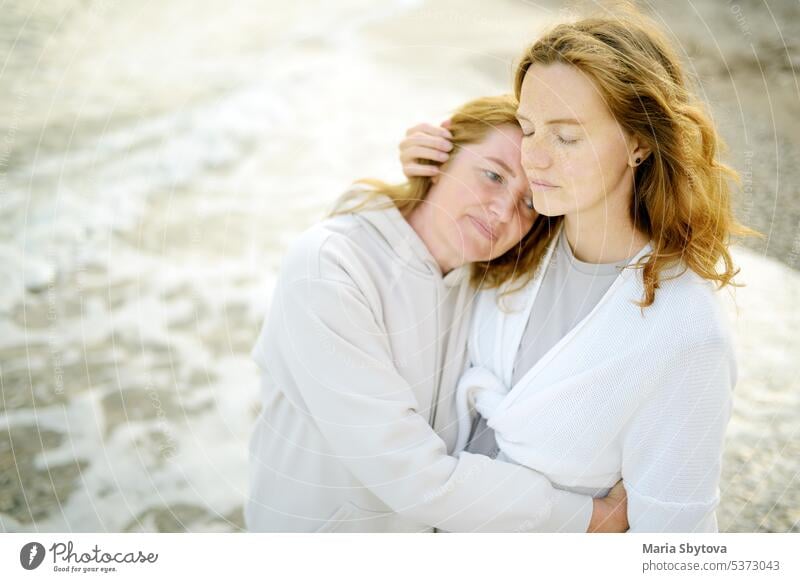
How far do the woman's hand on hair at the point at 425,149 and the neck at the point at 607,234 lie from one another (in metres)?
0.29

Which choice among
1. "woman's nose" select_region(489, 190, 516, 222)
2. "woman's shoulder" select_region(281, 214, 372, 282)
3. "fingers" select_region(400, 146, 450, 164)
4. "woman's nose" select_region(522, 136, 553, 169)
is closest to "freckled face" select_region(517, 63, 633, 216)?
"woman's nose" select_region(522, 136, 553, 169)

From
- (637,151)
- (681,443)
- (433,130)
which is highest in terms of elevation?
(637,151)

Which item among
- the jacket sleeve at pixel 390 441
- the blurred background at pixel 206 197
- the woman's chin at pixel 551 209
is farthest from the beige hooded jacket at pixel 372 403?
the blurred background at pixel 206 197

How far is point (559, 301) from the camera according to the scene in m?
1.41

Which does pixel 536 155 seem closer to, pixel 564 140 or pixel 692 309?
pixel 564 140

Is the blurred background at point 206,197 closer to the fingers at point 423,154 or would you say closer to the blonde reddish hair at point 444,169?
the blonde reddish hair at point 444,169

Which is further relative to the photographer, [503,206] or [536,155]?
[503,206]

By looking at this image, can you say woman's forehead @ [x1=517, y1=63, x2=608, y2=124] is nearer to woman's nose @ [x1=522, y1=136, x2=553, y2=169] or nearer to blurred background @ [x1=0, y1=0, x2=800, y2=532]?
woman's nose @ [x1=522, y1=136, x2=553, y2=169]

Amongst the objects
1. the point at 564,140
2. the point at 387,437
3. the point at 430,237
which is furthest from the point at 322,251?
the point at 564,140

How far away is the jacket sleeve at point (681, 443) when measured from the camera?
1197 millimetres

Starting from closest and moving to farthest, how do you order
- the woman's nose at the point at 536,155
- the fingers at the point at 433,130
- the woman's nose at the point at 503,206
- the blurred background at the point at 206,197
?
1. the woman's nose at the point at 536,155
2. the woman's nose at the point at 503,206
3. the fingers at the point at 433,130
4. the blurred background at the point at 206,197

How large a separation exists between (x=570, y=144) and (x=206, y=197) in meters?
2.37
